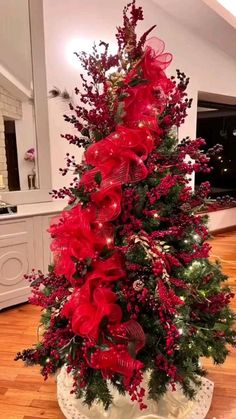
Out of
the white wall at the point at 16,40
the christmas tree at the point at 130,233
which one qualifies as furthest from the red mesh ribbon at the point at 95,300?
the white wall at the point at 16,40

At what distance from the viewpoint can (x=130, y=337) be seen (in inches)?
41.6

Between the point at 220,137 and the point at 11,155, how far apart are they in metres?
3.28

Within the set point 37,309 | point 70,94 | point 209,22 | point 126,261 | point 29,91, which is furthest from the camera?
point 209,22

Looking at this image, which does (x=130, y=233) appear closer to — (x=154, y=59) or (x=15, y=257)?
(x=154, y=59)

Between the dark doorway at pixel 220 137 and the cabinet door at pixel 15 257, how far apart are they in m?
2.84

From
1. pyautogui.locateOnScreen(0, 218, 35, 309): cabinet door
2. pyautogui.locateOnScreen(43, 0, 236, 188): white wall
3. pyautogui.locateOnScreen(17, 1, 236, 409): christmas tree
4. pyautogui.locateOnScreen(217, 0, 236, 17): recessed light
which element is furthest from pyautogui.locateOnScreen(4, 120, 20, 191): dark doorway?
pyautogui.locateOnScreen(217, 0, 236, 17): recessed light

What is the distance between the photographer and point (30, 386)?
158cm

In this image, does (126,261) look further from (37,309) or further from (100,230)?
(37,309)

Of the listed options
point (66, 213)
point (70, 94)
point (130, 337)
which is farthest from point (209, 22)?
point (130, 337)

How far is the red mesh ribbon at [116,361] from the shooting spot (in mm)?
1024

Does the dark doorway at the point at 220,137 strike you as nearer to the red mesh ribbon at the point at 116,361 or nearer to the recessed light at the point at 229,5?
the recessed light at the point at 229,5

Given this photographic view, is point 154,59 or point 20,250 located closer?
point 154,59

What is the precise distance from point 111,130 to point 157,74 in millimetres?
261

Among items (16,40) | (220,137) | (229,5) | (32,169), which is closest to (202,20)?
(229,5)
